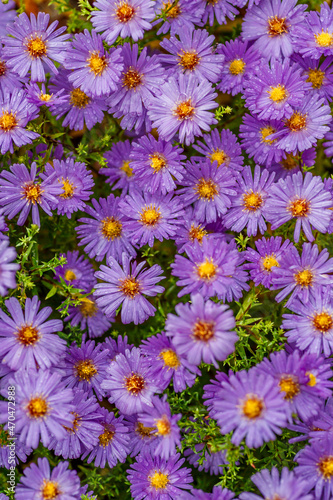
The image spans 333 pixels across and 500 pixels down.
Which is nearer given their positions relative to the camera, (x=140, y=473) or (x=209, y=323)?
(x=209, y=323)

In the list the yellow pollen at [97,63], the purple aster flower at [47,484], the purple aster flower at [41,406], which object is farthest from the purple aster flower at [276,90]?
the purple aster flower at [47,484]

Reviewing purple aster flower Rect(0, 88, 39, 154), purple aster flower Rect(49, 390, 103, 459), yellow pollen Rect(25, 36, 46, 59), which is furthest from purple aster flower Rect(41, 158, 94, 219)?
purple aster flower Rect(49, 390, 103, 459)

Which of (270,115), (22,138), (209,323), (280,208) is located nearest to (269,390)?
(209,323)

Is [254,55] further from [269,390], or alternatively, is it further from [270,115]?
[269,390]

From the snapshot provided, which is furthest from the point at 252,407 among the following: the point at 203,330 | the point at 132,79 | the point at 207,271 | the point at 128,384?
the point at 132,79

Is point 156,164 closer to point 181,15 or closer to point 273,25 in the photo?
point 181,15

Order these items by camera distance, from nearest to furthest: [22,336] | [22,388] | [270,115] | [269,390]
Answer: [269,390]
[22,388]
[22,336]
[270,115]
